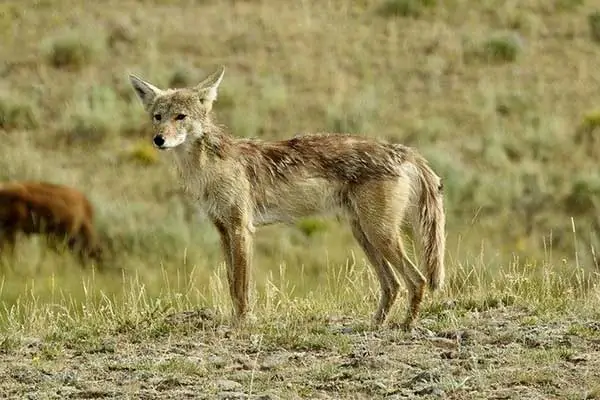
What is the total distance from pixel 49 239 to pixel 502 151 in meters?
8.74

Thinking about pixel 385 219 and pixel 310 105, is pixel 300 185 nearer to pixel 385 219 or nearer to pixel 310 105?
pixel 385 219

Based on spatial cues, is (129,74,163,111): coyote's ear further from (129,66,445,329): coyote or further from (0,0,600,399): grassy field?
(0,0,600,399): grassy field

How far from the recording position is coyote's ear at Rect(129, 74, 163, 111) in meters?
10.4

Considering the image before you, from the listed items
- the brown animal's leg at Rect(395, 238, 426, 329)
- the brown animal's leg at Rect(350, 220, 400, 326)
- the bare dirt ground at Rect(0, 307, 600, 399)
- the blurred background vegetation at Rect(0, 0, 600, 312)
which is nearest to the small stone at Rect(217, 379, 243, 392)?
the bare dirt ground at Rect(0, 307, 600, 399)

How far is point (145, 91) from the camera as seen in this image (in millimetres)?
10438

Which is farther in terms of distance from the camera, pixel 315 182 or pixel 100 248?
pixel 100 248

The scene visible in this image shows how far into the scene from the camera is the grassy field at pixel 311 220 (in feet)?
26.8

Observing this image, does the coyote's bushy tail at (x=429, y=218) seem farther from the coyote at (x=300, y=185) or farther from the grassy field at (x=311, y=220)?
the grassy field at (x=311, y=220)

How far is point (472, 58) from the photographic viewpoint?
2819 cm

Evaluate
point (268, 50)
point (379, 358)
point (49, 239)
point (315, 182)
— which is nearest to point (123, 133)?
point (268, 50)

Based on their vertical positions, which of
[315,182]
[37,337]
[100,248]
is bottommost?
[100,248]

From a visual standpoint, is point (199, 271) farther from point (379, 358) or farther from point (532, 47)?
point (532, 47)

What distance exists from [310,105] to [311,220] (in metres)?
5.99

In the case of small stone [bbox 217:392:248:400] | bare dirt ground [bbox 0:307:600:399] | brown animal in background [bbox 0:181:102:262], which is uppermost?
small stone [bbox 217:392:248:400]
